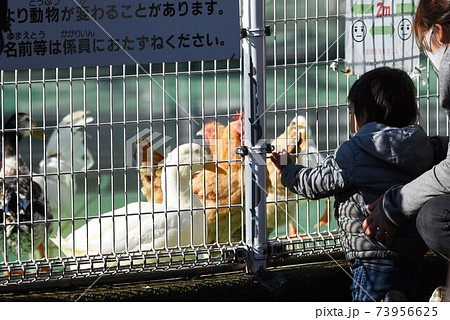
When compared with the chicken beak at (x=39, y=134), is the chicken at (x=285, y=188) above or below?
below

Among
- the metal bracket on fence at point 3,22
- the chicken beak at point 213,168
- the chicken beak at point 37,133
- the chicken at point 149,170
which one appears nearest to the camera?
the metal bracket on fence at point 3,22

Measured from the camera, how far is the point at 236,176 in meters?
4.16

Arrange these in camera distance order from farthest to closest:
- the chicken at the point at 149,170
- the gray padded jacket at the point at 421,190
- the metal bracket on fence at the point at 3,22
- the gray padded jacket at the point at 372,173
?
1. the chicken at the point at 149,170
2. the metal bracket on fence at the point at 3,22
3. the gray padded jacket at the point at 372,173
4. the gray padded jacket at the point at 421,190

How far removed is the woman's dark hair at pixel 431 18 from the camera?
3.20 m

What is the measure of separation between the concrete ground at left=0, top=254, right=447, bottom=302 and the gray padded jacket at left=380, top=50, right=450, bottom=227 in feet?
2.75

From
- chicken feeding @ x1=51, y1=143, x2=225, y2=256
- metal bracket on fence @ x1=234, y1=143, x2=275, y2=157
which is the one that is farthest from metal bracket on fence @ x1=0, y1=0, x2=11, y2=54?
metal bracket on fence @ x1=234, y1=143, x2=275, y2=157

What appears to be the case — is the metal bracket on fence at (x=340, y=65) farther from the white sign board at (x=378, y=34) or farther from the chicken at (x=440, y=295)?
the chicken at (x=440, y=295)

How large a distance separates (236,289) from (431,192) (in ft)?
3.79

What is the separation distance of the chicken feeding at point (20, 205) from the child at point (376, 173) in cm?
112

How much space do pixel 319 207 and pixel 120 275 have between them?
101cm

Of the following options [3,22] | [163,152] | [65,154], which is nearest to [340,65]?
[163,152]

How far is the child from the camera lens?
347 cm

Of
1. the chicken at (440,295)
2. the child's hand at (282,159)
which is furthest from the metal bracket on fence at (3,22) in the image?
the chicken at (440,295)

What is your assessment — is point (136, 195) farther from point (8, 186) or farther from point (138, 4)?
point (138, 4)
